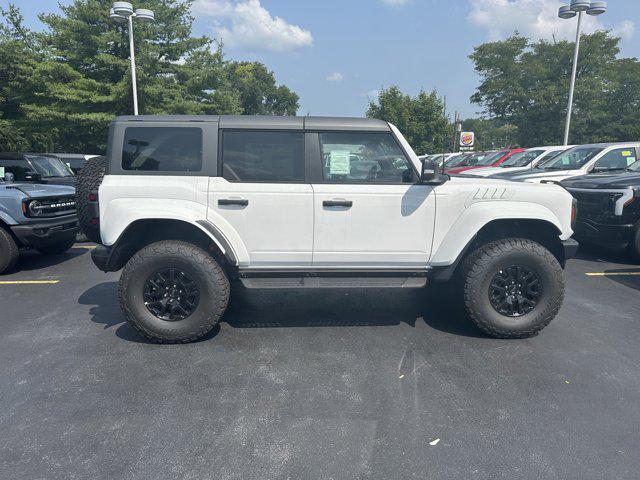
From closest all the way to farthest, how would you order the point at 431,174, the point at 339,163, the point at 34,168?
the point at 431,174 < the point at 339,163 < the point at 34,168

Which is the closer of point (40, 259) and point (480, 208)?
point (480, 208)

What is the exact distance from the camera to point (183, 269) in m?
3.72

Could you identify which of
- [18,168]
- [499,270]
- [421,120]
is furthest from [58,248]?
[421,120]

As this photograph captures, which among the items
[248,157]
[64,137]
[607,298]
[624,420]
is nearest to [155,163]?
[248,157]

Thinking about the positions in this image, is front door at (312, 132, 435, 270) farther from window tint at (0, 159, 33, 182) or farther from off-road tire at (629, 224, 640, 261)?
window tint at (0, 159, 33, 182)

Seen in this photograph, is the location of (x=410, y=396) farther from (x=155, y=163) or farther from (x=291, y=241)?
(x=155, y=163)

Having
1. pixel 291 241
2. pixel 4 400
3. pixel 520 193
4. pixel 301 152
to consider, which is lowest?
pixel 4 400

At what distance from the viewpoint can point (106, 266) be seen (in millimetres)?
3807

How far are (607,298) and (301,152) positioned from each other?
407cm

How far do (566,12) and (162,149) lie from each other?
57.7ft

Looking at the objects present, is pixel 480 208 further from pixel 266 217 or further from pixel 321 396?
pixel 321 396

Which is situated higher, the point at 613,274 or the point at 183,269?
the point at 183,269

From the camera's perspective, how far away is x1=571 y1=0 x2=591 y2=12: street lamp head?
15344 millimetres

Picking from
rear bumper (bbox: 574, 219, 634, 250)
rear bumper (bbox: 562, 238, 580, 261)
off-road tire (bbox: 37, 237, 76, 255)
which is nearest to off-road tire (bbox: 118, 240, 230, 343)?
rear bumper (bbox: 562, 238, 580, 261)
